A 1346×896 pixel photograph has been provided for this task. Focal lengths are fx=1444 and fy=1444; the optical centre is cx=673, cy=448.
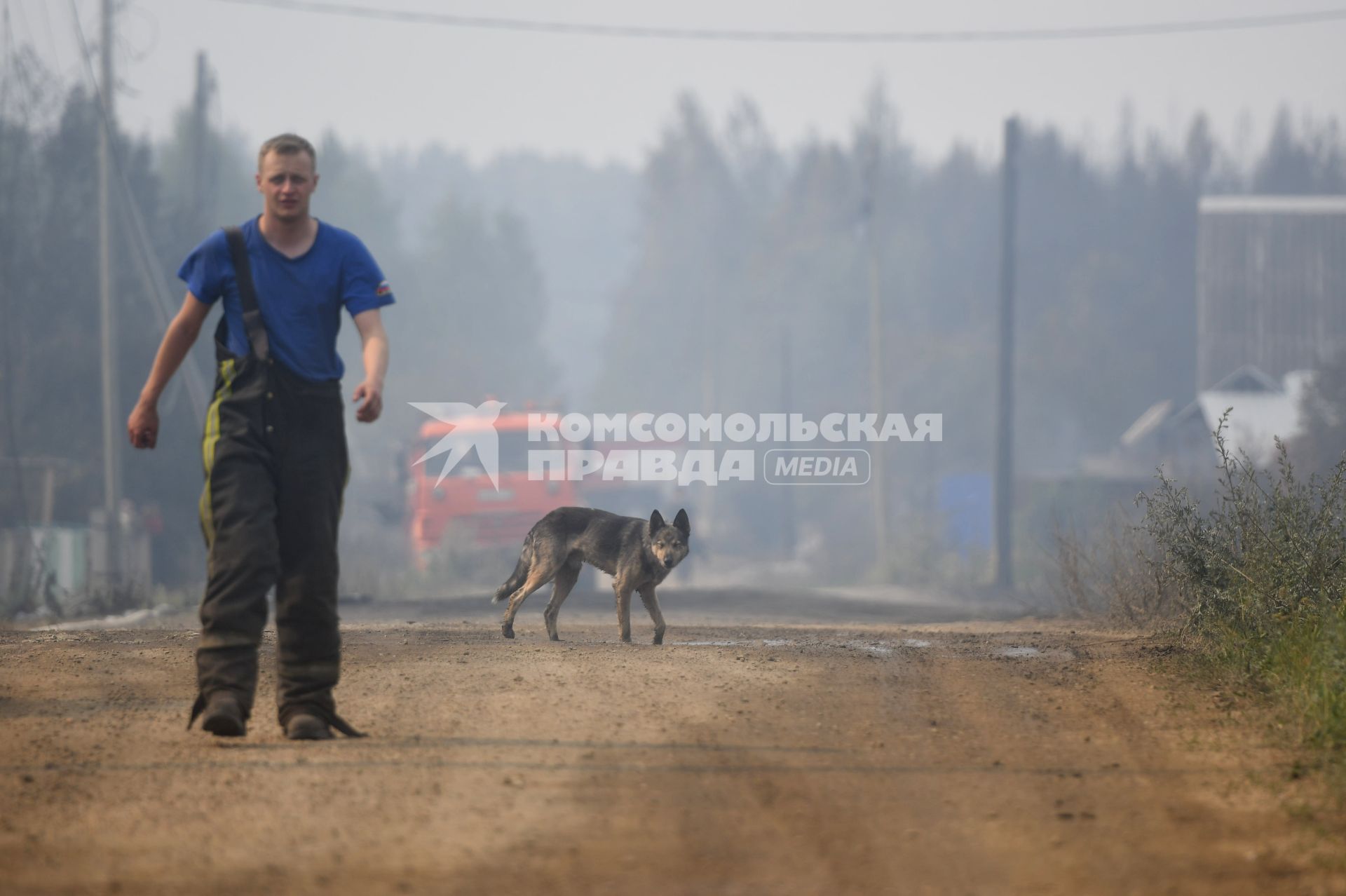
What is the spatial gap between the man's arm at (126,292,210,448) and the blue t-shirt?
0.23ft

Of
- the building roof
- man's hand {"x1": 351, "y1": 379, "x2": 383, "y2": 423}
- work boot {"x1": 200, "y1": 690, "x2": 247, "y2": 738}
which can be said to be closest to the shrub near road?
man's hand {"x1": 351, "y1": 379, "x2": 383, "y2": 423}

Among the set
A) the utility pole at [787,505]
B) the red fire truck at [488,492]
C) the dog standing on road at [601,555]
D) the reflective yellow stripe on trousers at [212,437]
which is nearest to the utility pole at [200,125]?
the red fire truck at [488,492]

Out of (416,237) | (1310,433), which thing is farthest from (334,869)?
(416,237)

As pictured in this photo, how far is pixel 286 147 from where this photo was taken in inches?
226

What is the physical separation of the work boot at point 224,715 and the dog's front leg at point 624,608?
4600mm

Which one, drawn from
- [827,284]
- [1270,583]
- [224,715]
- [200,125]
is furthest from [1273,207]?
[224,715]

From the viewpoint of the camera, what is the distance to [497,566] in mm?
25344

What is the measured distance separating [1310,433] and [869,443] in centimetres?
1341

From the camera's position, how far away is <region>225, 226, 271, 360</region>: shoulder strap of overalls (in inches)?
216

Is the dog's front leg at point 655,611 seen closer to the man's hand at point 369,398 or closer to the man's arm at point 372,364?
the man's arm at point 372,364

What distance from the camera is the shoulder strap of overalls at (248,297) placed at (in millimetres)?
5488

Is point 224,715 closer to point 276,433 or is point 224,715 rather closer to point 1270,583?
point 276,433

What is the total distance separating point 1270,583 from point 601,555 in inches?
173

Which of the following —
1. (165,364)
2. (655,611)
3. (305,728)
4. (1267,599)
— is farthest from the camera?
(655,611)
